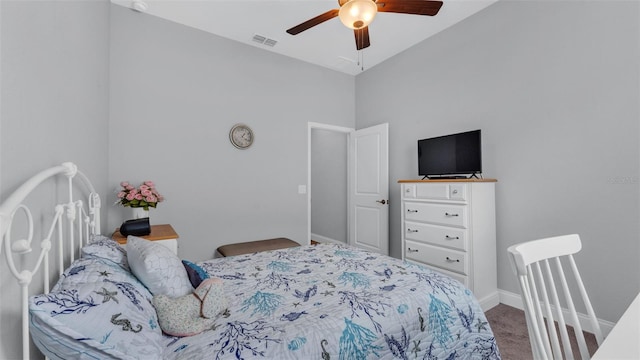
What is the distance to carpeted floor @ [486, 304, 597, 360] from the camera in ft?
6.31

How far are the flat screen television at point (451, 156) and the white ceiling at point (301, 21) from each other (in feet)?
4.36

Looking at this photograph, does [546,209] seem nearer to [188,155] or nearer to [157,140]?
[188,155]

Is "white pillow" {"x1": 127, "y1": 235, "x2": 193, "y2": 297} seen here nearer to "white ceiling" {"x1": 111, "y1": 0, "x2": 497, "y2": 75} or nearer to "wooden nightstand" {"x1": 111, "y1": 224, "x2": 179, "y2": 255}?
"wooden nightstand" {"x1": 111, "y1": 224, "x2": 179, "y2": 255}

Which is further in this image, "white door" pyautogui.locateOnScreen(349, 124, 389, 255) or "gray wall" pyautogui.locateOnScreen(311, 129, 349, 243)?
"gray wall" pyautogui.locateOnScreen(311, 129, 349, 243)

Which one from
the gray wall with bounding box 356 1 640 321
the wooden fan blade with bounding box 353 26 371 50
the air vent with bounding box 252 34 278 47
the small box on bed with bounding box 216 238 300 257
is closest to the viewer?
the gray wall with bounding box 356 1 640 321

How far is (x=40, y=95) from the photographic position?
1.02 metres

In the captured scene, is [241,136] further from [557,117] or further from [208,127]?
[557,117]

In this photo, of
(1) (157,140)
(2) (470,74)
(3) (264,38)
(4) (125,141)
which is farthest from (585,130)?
(4) (125,141)

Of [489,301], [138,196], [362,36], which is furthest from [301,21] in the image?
[489,301]

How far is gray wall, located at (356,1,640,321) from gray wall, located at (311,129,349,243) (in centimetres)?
193

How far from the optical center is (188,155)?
3.13 meters

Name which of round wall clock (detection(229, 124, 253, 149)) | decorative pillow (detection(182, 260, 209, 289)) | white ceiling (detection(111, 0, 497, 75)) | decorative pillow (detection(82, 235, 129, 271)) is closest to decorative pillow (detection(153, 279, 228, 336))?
decorative pillow (detection(182, 260, 209, 289))

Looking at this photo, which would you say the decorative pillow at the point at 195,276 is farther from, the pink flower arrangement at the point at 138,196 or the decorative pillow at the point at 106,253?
the pink flower arrangement at the point at 138,196

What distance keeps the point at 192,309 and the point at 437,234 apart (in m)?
2.33
